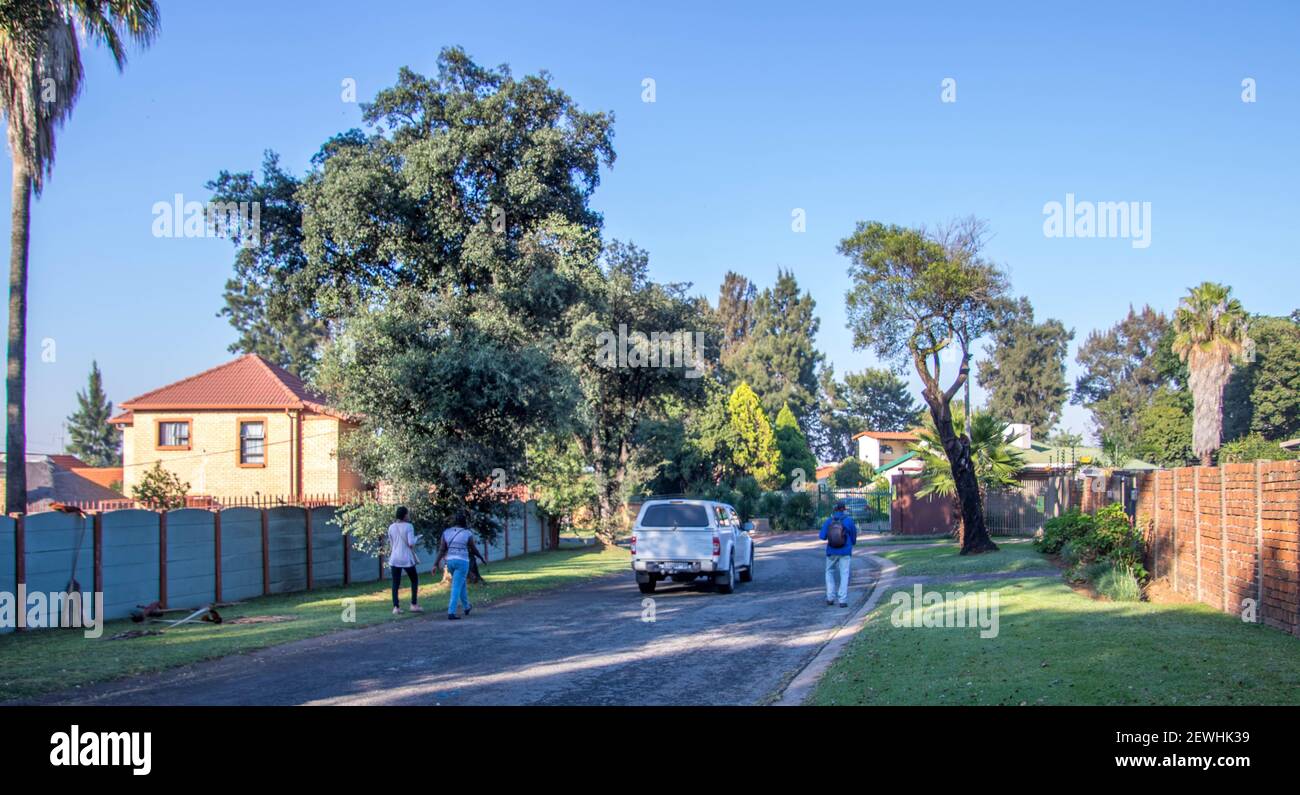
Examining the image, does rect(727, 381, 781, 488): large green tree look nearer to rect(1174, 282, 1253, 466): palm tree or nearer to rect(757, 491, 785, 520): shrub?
rect(757, 491, 785, 520): shrub

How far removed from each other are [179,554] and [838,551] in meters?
11.5

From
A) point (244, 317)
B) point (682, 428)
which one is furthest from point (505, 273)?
point (244, 317)

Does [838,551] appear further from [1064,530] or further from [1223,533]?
[1064,530]

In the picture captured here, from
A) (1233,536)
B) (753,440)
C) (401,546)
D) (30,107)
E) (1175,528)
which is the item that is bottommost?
(401,546)

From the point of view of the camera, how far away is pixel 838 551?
17.7 metres

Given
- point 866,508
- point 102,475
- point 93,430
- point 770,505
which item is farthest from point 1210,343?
point 93,430

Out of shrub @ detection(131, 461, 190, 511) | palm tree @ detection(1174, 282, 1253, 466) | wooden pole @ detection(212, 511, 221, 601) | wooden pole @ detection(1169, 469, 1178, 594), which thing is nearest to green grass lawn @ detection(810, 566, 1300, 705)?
wooden pole @ detection(1169, 469, 1178, 594)

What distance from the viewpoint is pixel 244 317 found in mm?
71562

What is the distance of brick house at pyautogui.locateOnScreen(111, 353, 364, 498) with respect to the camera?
36.2 meters

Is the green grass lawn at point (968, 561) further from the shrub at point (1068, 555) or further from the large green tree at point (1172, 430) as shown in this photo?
the large green tree at point (1172, 430)

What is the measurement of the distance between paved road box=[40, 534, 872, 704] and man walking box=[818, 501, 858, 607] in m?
0.46

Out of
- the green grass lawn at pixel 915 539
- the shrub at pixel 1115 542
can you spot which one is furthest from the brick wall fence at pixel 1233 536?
the green grass lawn at pixel 915 539

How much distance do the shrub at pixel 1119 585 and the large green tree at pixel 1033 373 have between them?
69.0m
